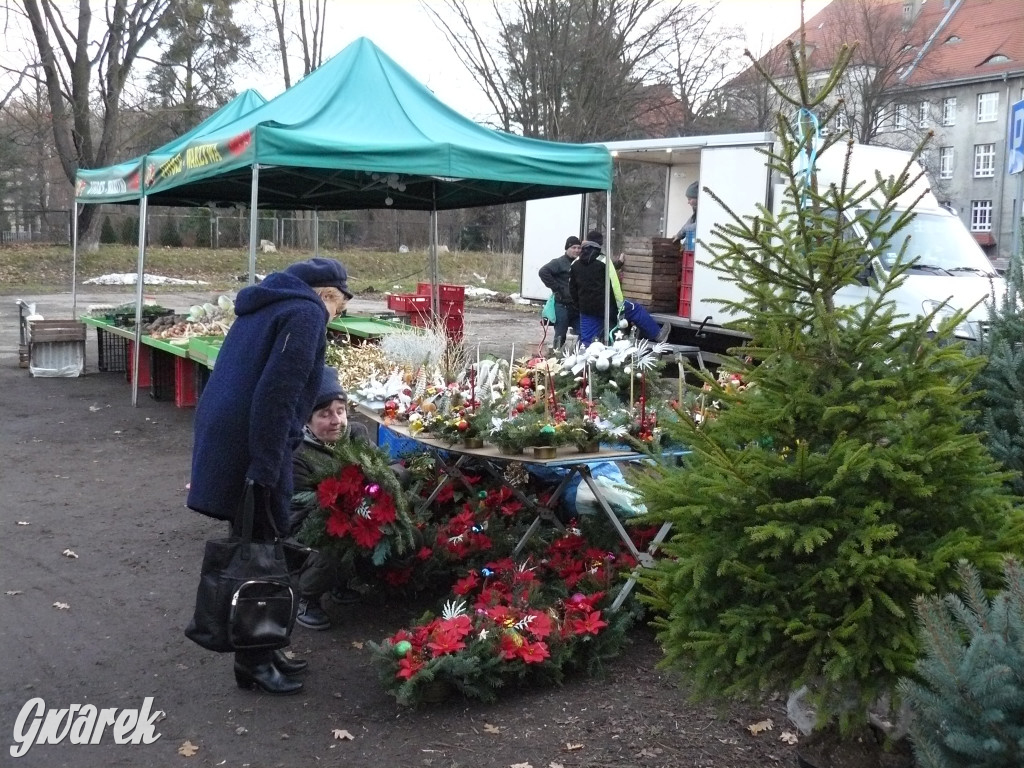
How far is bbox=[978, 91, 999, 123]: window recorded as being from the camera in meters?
50.6

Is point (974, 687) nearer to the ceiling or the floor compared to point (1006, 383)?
nearer to the floor

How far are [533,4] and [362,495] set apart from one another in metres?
23.5

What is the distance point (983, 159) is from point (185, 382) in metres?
50.0

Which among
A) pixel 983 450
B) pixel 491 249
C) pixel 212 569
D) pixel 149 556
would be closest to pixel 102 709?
pixel 212 569

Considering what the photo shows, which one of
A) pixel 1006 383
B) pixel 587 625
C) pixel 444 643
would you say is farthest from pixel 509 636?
pixel 1006 383

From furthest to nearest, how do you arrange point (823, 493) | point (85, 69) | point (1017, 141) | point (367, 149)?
point (85, 69) < point (367, 149) < point (1017, 141) < point (823, 493)

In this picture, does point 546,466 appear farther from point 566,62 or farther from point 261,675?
point 566,62

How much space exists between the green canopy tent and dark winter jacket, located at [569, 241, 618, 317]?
0.93 metres

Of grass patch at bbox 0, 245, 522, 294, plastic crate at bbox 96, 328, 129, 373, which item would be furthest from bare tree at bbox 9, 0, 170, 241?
plastic crate at bbox 96, 328, 129, 373

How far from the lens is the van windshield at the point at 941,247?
34.8 feet

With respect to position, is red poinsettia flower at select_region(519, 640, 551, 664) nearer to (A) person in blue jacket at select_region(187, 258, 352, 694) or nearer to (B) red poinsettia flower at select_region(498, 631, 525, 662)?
(B) red poinsettia flower at select_region(498, 631, 525, 662)

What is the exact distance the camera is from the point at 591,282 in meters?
10.6

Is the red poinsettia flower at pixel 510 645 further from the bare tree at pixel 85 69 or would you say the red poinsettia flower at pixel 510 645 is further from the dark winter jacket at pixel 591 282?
the bare tree at pixel 85 69

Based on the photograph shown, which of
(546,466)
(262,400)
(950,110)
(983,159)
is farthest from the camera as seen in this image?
(950,110)
